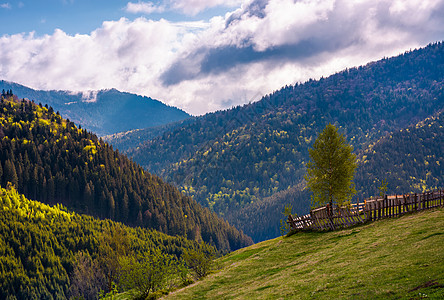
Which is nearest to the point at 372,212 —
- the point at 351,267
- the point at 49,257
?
the point at 351,267

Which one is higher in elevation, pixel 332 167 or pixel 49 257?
pixel 332 167

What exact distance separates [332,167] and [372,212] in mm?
14886

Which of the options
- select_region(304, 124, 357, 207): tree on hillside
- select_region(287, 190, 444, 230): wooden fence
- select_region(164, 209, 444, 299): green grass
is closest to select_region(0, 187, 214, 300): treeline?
select_region(304, 124, 357, 207): tree on hillside

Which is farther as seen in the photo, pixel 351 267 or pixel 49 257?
pixel 49 257

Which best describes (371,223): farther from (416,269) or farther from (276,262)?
(416,269)

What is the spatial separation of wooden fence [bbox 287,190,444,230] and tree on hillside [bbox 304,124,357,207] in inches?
139

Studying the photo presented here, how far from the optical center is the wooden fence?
168 ft

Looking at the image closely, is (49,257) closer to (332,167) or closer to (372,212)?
(332,167)

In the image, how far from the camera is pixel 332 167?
2714 inches

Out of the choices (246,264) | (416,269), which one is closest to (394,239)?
(416,269)

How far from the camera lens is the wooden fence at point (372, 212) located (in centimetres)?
5112

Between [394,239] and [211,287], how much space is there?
21314 mm

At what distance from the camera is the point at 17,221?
185875 millimetres

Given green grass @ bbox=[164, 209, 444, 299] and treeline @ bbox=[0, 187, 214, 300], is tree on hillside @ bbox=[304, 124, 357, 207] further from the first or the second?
treeline @ bbox=[0, 187, 214, 300]
